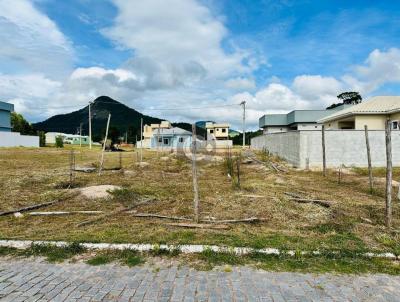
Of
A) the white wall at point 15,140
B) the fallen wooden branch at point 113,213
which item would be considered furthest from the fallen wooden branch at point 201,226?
the white wall at point 15,140

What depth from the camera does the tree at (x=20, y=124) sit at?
49875mm

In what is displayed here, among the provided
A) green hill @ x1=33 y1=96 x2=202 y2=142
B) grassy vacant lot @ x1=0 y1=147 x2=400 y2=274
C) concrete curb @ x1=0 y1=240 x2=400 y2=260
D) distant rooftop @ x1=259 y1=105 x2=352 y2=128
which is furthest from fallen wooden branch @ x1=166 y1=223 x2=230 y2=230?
green hill @ x1=33 y1=96 x2=202 y2=142

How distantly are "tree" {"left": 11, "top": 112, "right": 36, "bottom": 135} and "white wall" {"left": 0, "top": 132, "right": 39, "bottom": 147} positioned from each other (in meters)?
11.5

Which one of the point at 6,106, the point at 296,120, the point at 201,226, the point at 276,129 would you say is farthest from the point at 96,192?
the point at 6,106

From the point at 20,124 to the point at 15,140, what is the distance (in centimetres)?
1423

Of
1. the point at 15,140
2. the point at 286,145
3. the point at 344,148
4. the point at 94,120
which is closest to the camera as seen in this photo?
the point at 344,148

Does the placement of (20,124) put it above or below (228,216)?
above

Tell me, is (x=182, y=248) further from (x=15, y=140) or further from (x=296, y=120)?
(x=15, y=140)

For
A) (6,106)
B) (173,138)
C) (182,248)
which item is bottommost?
(182,248)

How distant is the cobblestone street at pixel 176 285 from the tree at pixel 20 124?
5292 centimetres

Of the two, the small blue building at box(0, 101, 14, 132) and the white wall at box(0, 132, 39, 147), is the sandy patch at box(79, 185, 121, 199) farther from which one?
the small blue building at box(0, 101, 14, 132)

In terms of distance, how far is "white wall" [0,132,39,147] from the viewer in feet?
121

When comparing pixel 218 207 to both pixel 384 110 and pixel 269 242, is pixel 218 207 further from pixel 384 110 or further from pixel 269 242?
pixel 384 110

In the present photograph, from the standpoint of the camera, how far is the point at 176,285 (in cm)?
364
